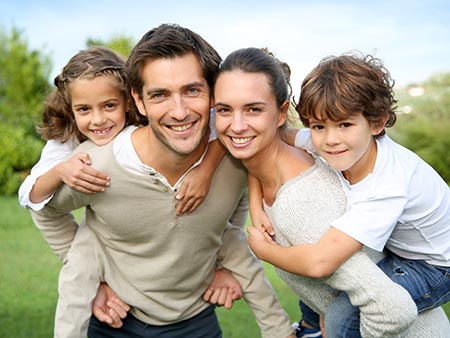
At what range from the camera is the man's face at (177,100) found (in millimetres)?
2930

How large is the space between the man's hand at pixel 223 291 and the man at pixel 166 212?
4 cm

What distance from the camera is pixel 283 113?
2920 mm

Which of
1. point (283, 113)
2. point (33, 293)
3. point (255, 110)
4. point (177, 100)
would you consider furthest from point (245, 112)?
point (33, 293)

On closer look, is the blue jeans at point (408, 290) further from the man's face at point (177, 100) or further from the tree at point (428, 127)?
the tree at point (428, 127)

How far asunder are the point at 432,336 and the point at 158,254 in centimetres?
138

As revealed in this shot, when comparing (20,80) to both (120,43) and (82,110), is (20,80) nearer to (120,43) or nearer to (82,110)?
(120,43)

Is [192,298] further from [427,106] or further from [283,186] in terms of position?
[427,106]

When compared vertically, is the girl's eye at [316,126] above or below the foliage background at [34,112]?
above

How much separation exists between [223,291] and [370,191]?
4.20 feet

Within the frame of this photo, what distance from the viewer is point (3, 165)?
40.7ft

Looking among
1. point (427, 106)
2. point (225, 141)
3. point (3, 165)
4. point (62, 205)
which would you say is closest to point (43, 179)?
point (62, 205)

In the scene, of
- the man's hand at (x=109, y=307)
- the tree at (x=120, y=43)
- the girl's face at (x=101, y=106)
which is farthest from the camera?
the tree at (x=120, y=43)

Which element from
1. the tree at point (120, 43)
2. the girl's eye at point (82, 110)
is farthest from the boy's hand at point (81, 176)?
the tree at point (120, 43)

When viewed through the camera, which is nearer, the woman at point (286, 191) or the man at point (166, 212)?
the woman at point (286, 191)
